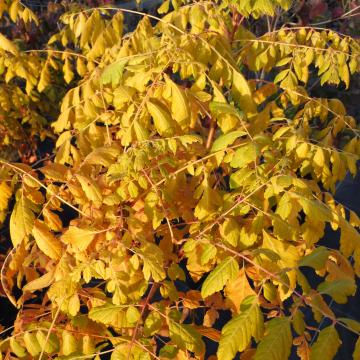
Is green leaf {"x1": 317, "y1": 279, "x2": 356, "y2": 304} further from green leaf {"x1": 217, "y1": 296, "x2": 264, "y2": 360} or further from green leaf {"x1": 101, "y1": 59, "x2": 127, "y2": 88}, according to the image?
green leaf {"x1": 101, "y1": 59, "x2": 127, "y2": 88}

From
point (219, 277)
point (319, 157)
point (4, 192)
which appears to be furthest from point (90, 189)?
point (319, 157)

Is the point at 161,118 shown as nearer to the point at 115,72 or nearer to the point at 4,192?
the point at 115,72

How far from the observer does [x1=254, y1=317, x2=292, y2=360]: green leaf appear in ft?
2.60

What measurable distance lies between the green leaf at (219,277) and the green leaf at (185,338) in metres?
0.13

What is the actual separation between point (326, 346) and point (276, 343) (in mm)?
104

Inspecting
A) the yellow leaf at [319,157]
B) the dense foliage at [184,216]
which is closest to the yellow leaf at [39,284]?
the dense foliage at [184,216]

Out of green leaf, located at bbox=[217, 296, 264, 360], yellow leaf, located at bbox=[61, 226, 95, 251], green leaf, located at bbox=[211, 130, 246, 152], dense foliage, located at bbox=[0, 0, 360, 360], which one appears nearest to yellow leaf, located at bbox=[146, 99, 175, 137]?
dense foliage, located at bbox=[0, 0, 360, 360]

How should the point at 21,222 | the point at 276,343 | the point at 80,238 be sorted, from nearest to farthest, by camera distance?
the point at 276,343 → the point at 21,222 → the point at 80,238

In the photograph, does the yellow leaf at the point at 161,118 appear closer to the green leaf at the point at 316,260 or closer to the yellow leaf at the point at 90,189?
the yellow leaf at the point at 90,189

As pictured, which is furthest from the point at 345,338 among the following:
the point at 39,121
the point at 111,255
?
the point at 39,121

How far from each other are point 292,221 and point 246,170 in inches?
7.9

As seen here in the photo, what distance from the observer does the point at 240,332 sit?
840mm

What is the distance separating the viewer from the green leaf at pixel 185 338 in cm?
100

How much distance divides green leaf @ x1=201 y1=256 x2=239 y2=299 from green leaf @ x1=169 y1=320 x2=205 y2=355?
0.13 m
